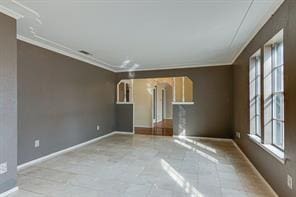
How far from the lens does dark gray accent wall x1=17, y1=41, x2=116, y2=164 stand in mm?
3359

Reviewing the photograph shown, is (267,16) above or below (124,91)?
above

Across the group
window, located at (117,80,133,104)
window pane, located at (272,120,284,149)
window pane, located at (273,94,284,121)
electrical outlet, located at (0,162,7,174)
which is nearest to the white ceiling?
window pane, located at (273,94,284,121)

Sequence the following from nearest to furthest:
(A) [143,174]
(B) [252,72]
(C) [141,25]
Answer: (C) [141,25] → (A) [143,174] → (B) [252,72]

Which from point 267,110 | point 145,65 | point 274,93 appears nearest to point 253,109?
point 267,110

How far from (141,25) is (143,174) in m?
2.40

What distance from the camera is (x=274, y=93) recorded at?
264cm

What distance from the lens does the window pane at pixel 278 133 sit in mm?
2433

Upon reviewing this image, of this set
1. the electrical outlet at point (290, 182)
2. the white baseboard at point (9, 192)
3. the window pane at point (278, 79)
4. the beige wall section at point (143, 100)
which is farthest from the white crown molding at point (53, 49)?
the electrical outlet at point (290, 182)

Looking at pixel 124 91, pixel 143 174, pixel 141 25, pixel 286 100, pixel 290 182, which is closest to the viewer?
pixel 290 182

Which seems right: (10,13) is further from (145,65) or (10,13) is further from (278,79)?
(145,65)

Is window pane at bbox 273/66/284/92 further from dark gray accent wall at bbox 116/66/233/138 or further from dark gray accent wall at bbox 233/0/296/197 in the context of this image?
dark gray accent wall at bbox 116/66/233/138

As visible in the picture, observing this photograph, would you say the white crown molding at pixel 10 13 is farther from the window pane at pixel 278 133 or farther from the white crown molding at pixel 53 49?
the window pane at pixel 278 133

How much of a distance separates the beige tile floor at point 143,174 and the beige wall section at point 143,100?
12.6 feet

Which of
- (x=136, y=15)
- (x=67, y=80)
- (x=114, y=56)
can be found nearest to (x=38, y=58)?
(x=67, y=80)
